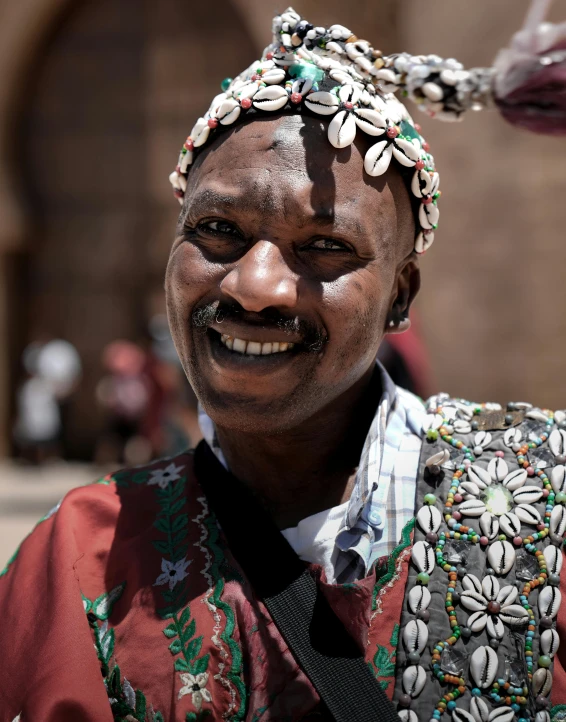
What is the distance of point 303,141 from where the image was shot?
1.71 meters

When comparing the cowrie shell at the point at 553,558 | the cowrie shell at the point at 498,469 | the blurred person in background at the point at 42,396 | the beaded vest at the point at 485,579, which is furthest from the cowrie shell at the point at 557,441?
the blurred person in background at the point at 42,396

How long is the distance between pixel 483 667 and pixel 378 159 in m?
1.00

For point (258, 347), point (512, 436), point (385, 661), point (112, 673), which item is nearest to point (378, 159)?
point (258, 347)

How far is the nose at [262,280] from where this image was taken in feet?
5.27

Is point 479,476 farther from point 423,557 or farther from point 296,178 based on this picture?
point 296,178

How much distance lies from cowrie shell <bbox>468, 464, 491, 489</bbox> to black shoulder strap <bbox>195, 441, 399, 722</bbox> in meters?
0.39

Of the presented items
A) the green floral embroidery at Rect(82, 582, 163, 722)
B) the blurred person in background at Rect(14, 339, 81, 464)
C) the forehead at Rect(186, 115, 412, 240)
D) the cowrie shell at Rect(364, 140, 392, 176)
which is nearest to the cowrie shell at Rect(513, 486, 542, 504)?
the forehead at Rect(186, 115, 412, 240)

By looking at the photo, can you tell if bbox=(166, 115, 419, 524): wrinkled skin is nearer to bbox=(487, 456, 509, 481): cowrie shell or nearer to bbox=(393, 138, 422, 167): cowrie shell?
bbox=(393, 138, 422, 167): cowrie shell

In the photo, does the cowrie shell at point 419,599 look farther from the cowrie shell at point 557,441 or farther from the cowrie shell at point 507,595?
the cowrie shell at point 557,441

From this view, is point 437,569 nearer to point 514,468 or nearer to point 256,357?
point 514,468

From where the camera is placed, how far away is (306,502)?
1.88 metres

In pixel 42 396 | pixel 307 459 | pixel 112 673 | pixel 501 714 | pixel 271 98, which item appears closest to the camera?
pixel 501 714

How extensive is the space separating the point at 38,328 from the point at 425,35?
5961 mm

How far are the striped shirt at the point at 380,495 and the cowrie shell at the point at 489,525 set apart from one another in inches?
5.6
